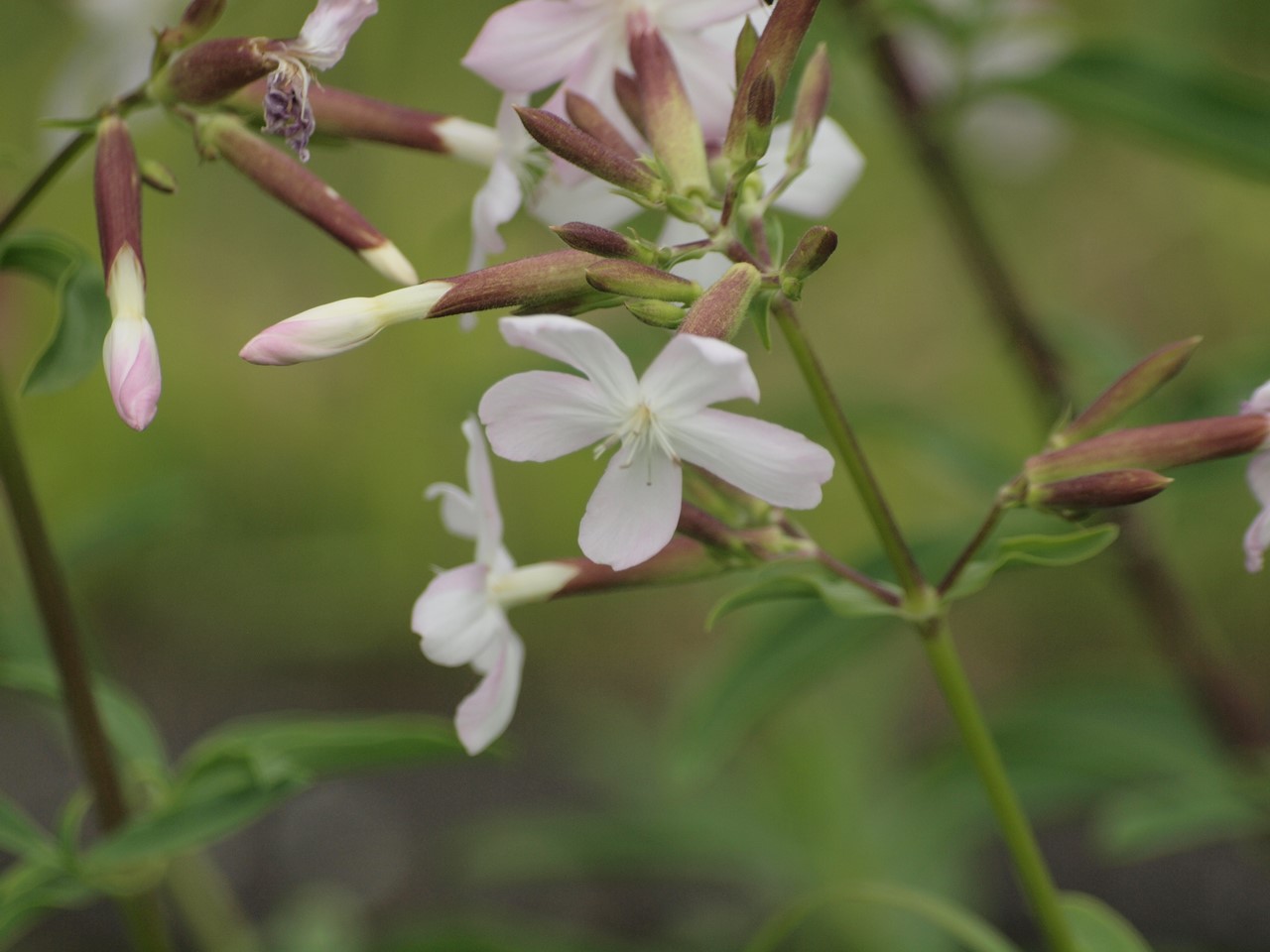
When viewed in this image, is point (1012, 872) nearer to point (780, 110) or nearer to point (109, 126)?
point (780, 110)

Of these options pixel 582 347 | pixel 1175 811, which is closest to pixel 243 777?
pixel 582 347

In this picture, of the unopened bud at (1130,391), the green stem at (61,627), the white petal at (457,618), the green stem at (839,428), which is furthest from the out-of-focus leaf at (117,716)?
the unopened bud at (1130,391)

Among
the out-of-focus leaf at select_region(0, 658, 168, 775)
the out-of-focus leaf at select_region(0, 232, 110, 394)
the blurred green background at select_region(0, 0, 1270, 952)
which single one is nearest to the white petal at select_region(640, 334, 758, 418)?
the out-of-focus leaf at select_region(0, 232, 110, 394)

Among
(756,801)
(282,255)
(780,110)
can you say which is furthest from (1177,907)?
(282,255)

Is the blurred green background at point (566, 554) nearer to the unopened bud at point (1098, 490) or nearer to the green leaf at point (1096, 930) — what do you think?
the green leaf at point (1096, 930)

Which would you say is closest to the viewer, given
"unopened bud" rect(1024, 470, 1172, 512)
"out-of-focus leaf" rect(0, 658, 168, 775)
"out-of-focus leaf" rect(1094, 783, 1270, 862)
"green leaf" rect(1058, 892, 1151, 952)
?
"unopened bud" rect(1024, 470, 1172, 512)

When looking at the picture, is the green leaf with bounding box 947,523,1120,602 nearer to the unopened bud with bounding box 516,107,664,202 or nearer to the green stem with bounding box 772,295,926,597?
the green stem with bounding box 772,295,926,597
